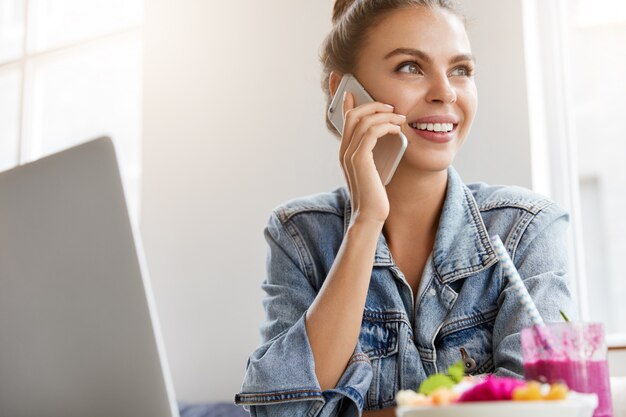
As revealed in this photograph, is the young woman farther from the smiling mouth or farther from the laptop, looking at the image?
the laptop

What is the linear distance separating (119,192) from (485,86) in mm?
1606

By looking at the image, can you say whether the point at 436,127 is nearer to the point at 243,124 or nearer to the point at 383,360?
the point at 383,360

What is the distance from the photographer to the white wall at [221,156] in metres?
2.68

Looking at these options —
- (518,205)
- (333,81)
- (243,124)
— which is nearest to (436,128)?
(518,205)

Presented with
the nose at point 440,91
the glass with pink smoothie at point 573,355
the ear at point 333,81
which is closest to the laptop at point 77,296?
the glass with pink smoothie at point 573,355

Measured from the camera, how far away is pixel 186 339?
9.17 feet

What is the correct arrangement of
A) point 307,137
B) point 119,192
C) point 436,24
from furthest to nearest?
point 307,137 < point 436,24 < point 119,192

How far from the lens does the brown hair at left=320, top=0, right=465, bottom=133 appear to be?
165cm

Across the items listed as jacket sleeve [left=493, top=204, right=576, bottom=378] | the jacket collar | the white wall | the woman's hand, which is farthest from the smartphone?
the white wall

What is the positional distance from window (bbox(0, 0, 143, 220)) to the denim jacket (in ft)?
6.12

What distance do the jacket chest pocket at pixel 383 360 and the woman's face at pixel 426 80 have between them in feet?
1.11

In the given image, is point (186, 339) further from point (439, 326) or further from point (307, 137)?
point (439, 326)

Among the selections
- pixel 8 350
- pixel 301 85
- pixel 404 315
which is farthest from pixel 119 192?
pixel 301 85

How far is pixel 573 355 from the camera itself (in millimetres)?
796
